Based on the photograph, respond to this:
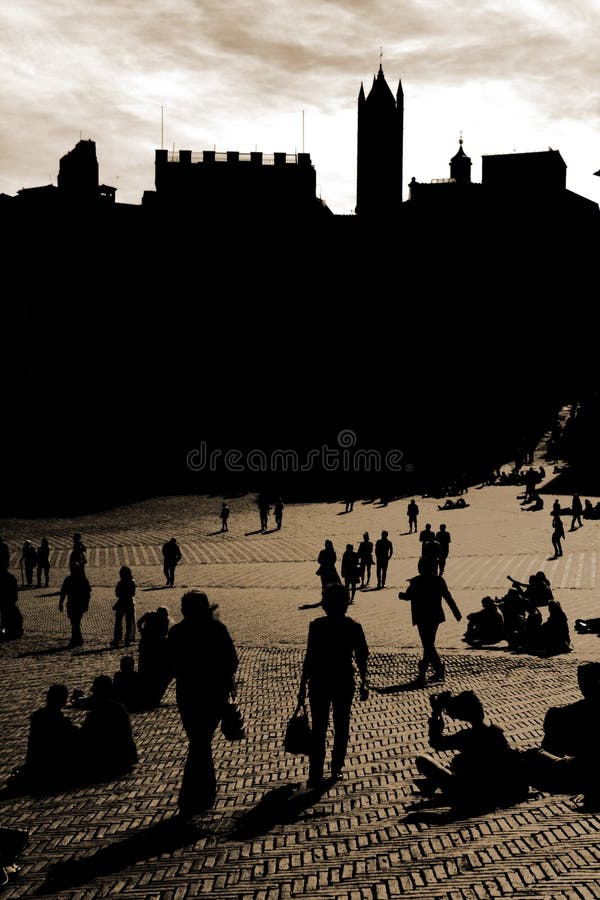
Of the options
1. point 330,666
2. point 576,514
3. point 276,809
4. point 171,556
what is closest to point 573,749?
point 330,666

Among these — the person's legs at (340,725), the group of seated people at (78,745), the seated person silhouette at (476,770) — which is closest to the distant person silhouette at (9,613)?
the group of seated people at (78,745)

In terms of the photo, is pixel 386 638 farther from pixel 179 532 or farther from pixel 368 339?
pixel 368 339

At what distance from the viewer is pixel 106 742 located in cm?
739

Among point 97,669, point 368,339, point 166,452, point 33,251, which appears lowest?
point 97,669

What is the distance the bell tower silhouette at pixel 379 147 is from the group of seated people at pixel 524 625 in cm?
6443

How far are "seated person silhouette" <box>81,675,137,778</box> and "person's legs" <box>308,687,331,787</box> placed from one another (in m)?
1.48

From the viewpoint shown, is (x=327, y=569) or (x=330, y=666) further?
(x=327, y=569)

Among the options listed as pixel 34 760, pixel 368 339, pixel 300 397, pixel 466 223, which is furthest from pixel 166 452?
pixel 34 760

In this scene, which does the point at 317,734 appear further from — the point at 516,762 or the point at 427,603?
the point at 427,603

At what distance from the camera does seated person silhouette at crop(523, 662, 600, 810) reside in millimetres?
6289

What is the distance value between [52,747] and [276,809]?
6.30 feet

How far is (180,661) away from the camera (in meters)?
6.18

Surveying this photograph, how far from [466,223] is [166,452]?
30.0 metres

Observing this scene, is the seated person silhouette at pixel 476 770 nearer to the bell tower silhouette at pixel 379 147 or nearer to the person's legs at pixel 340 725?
the person's legs at pixel 340 725
